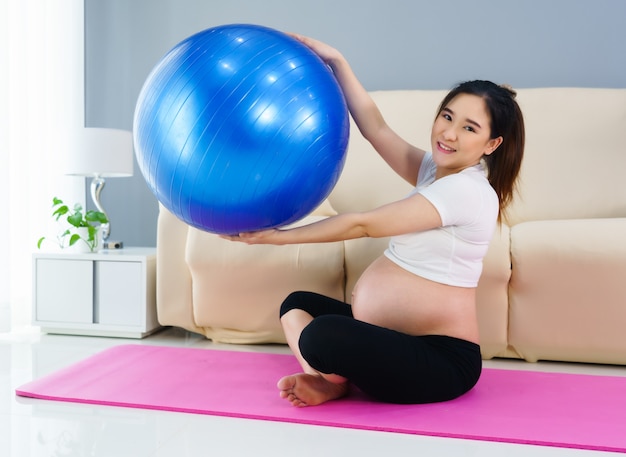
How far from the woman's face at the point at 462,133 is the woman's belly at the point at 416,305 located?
0.32m

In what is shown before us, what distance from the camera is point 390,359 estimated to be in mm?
1447

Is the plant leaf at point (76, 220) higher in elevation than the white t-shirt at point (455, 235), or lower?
lower

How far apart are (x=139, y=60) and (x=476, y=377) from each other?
264 cm

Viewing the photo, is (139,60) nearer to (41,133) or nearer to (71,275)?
(41,133)

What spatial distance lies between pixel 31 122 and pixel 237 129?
2.24 metres

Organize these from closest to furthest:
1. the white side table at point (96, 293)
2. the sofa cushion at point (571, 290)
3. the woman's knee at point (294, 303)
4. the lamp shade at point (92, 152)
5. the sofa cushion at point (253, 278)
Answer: the woman's knee at point (294, 303) → the sofa cushion at point (571, 290) → the sofa cushion at point (253, 278) → the white side table at point (96, 293) → the lamp shade at point (92, 152)

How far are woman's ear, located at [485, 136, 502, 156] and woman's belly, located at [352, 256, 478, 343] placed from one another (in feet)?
1.20

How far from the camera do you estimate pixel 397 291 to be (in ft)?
5.18

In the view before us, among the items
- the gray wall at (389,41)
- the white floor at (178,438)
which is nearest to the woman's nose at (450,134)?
the white floor at (178,438)

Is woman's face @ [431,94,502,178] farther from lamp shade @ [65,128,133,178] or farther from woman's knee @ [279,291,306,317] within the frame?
lamp shade @ [65,128,133,178]

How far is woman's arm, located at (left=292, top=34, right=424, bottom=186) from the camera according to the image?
67.5 inches

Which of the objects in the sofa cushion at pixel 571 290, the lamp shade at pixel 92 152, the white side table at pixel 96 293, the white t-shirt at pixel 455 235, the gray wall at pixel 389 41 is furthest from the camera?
the gray wall at pixel 389 41

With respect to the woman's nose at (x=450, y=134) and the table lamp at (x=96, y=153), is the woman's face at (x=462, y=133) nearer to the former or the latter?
the woman's nose at (x=450, y=134)

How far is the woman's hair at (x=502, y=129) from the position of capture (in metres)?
1.56
